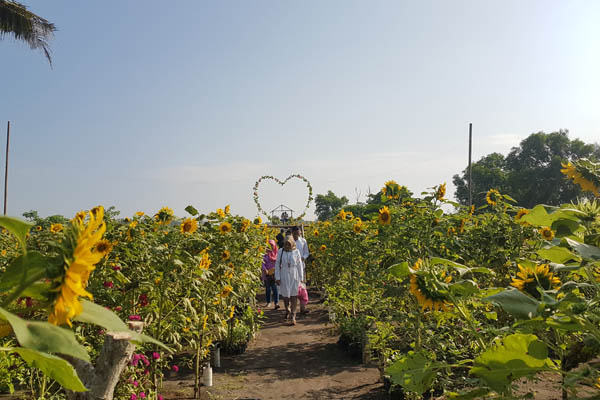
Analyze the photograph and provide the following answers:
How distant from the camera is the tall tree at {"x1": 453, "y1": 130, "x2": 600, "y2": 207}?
29.1m

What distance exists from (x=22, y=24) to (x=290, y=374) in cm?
1180

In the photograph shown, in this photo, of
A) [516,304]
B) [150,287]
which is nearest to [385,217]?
→ [150,287]

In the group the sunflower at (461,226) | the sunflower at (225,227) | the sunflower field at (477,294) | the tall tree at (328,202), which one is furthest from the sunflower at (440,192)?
the tall tree at (328,202)

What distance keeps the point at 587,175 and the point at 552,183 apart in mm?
32421

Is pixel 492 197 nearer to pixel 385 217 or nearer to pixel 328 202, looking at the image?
pixel 385 217

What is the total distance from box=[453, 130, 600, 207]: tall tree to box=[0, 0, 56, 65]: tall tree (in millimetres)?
23980

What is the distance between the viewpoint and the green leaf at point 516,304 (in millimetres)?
866

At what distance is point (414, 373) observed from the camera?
1177 mm

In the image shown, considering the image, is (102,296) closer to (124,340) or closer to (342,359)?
(124,340)

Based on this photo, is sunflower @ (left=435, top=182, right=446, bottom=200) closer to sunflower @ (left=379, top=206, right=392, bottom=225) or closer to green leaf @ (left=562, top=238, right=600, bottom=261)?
sunflower @ (left=379, top=206, right=392, bottom=225)

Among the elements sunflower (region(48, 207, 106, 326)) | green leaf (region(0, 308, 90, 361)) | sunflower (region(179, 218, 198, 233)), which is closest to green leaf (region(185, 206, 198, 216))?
sunflower (region(179, 218, 198, 233))

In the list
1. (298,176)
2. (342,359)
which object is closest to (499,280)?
(342,359)

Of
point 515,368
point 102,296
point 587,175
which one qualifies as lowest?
point 102,296

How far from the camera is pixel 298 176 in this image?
19.0m
